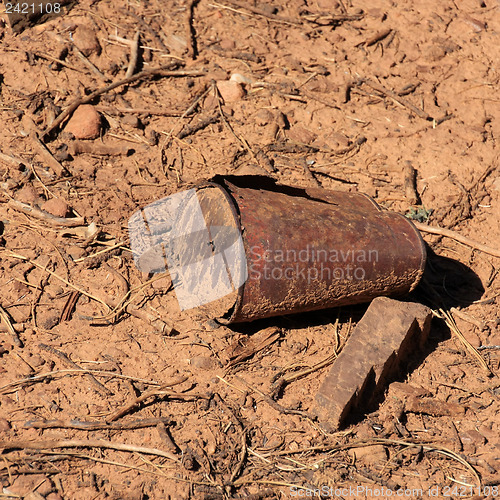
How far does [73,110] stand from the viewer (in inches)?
169

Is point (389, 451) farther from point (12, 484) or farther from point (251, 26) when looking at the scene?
point (251, 26)

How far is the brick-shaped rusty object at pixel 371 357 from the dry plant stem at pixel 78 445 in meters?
0.84

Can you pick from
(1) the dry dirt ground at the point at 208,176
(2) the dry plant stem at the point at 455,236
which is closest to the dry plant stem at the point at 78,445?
(1) the dry dirt ground at the point at 208,176

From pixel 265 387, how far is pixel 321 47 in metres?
3.36

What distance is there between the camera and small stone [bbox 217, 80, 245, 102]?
4703 mm

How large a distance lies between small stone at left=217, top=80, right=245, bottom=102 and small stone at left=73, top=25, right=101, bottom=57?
41.5 inches

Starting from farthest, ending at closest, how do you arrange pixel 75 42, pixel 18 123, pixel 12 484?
1. pixel 75 42
2. pixel 18 123
3. pixel 12 484

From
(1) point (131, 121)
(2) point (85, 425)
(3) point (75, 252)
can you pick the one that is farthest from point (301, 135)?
(2) point (85, 425)

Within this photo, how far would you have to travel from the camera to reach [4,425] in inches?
107

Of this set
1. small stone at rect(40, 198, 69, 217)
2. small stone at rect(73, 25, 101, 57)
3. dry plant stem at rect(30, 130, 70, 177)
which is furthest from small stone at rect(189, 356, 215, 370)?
small stone at rect(73, 25, 101, 57)

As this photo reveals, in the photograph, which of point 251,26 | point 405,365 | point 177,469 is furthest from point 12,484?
point 251,26

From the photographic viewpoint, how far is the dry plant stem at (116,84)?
4191 mm

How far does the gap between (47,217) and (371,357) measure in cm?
218

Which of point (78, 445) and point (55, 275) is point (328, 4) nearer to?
point (55, 275)
